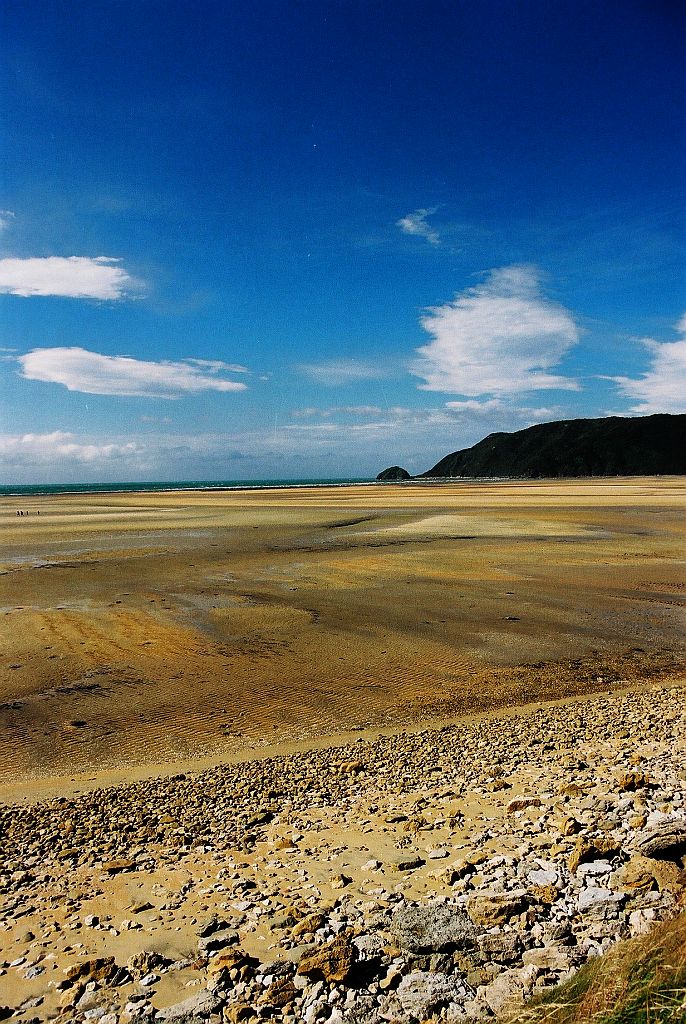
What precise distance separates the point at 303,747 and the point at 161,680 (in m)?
3.50

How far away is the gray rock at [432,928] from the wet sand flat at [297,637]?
12.3ft

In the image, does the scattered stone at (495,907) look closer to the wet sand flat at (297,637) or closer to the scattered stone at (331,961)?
the scattered stone at (331,961)

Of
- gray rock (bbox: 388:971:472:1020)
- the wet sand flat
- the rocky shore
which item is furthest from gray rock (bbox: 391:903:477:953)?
the wet sand flat

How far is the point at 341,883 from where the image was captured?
182 inches

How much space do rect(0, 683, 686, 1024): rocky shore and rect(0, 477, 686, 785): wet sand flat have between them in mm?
1566

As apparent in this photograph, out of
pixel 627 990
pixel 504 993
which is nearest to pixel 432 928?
pixel 504 993

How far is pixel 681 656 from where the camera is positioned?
1073cm

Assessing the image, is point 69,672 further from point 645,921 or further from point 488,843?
point 645,921

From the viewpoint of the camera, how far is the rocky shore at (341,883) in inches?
142

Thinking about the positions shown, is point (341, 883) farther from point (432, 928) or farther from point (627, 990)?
point (627, 990)

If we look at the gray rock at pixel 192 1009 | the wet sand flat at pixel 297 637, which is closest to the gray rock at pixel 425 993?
the gray rock at pixel 192 1009

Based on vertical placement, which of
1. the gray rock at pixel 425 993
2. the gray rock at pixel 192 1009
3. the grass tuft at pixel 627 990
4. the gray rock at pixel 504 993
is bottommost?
the gray rock at pixel 192 1009

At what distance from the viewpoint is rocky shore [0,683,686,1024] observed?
3.61 meters

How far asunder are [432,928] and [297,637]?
26.8 feet
